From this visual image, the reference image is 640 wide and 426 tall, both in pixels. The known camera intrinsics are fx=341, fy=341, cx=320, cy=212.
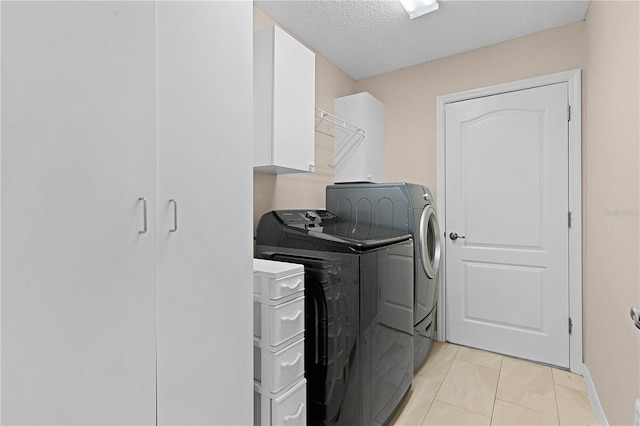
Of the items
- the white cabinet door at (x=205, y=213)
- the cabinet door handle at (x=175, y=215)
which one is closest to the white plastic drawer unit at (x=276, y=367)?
the white cabinet door at (x=205, y=213)

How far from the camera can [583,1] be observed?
2197 millimetres

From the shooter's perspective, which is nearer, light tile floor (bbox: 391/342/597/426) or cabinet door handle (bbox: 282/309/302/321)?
cabinet door handle (bbox: 282/309/302/321)

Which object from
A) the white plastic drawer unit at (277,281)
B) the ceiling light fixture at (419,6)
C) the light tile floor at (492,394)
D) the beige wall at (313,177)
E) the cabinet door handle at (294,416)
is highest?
the ceiling light fixture at (419,6)

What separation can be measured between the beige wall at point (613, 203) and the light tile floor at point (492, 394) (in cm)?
21

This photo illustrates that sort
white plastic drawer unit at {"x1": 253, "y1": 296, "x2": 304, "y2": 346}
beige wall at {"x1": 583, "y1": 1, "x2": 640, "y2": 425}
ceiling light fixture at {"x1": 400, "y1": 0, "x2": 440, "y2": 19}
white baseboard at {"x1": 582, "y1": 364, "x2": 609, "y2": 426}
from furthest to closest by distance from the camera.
A: ceiling light fixture at {"x1": 400, "y1": 0, "x2": 440, "y2": 19}, white baseboard at {"x1": 582, "y1": 364, "x2": 609, "y2": 426}, white plastic drawer unit at {"x1": 253, "y1": 296, "x2": 304, "y2": 346}, beige wall at {"x1": 583, "y1": 1, "x2": 640, "y2": 425}

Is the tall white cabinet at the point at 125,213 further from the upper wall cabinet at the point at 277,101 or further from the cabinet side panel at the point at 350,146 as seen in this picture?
the cabinet side panel at the point at 350,146

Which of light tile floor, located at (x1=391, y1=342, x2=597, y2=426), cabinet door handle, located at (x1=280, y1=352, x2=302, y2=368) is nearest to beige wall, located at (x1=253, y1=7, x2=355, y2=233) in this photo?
cabinet door handle, located at (x1=280, y1=352, x2=302, y2=368)

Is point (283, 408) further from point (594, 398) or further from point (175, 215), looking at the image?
point (594, 398)

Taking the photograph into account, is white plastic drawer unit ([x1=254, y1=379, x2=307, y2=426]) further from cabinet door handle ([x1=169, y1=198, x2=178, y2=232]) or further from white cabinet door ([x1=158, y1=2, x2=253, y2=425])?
cabinet door handle ([x1=169, y1=198, x2=178, y2=232])

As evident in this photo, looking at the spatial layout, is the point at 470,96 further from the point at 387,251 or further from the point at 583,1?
the point at 387,251

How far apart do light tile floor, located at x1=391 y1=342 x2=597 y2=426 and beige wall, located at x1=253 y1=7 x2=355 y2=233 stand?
60.4 inches

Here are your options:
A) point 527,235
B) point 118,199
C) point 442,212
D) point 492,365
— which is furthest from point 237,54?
point 492,365

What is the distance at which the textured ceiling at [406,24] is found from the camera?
224 centimetres

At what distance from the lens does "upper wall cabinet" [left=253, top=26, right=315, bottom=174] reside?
6.60 ft
